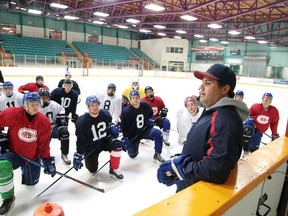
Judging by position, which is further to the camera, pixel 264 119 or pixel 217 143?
pixel 264 119

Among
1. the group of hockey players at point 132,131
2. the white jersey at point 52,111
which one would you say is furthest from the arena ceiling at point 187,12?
the white jersey at point 52,111

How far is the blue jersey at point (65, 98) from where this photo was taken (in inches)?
180

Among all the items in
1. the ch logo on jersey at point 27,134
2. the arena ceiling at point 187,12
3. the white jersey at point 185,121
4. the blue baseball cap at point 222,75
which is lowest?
the white jersey at point 185,121

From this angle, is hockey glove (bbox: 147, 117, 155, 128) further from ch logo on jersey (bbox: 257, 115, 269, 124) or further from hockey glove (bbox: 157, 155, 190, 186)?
hockey glove (bbox: 157, 155, 190, 186)

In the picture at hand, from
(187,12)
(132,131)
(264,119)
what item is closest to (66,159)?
(132,131)

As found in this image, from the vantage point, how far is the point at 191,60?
101 feet

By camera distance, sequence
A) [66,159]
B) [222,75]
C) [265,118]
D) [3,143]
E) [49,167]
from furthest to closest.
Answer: [265,118] < [66,159] < [49,167] < [3,143] < [222,75]

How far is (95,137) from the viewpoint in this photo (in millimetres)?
3086

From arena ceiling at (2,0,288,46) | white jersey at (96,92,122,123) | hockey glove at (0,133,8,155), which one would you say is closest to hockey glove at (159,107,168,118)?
white jersey at (96,92,122,123)

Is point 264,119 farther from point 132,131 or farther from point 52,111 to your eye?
point 52,111

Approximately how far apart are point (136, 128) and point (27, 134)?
163cm

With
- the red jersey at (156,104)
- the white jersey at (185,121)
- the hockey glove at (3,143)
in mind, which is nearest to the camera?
the hockey glove at (3,143)

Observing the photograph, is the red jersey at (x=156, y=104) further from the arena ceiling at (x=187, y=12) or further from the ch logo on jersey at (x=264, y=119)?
the arena ceiling at (x=187, y=12)

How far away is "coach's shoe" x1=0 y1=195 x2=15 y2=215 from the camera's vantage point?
7.48 ft
